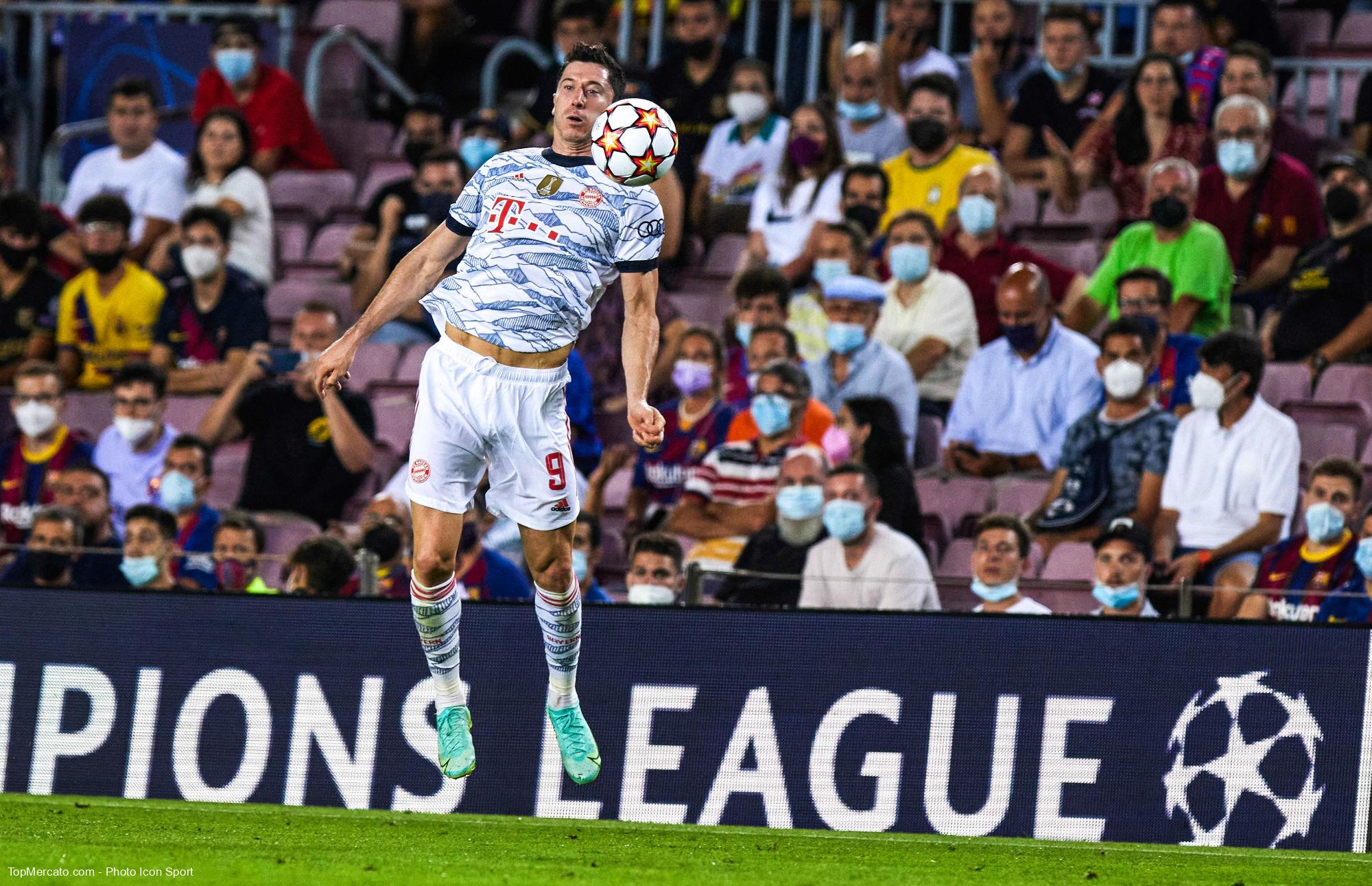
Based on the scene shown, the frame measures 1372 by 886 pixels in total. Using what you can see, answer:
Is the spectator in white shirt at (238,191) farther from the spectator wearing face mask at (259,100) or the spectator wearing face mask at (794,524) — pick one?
the spectator wearing face mask at (794,524)

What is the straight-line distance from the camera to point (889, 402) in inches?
467

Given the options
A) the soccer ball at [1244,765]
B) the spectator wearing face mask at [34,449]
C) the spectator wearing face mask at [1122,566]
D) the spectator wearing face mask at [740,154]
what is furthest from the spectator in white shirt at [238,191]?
the soccer ball at [1244,765]

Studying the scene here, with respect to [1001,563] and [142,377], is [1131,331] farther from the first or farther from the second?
[142,377]

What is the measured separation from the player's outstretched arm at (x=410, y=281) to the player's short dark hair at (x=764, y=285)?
16.0 ft

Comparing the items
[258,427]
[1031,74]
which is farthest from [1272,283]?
[258,427]

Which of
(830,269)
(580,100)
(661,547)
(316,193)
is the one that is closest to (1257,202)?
(830,269)

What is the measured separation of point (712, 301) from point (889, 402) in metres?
2.20

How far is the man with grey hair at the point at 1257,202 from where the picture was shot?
12.7m

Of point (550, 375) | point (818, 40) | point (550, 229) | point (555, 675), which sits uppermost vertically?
point (818, 40)

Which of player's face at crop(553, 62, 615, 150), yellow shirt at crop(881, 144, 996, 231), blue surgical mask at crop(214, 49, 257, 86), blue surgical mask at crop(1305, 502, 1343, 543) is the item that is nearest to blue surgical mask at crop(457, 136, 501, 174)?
blue surgical mask at crop(214, 49, 257, 86)

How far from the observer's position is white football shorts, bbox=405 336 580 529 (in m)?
7.69

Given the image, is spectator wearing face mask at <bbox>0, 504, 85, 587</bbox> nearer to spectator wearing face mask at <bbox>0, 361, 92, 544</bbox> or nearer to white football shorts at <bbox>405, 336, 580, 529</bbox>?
spectator wearing face mask at <bbox>0, 361, 92, 544</bbox>

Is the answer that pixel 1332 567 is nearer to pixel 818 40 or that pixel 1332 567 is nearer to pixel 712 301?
pixel 712 301

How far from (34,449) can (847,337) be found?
17.0ft
